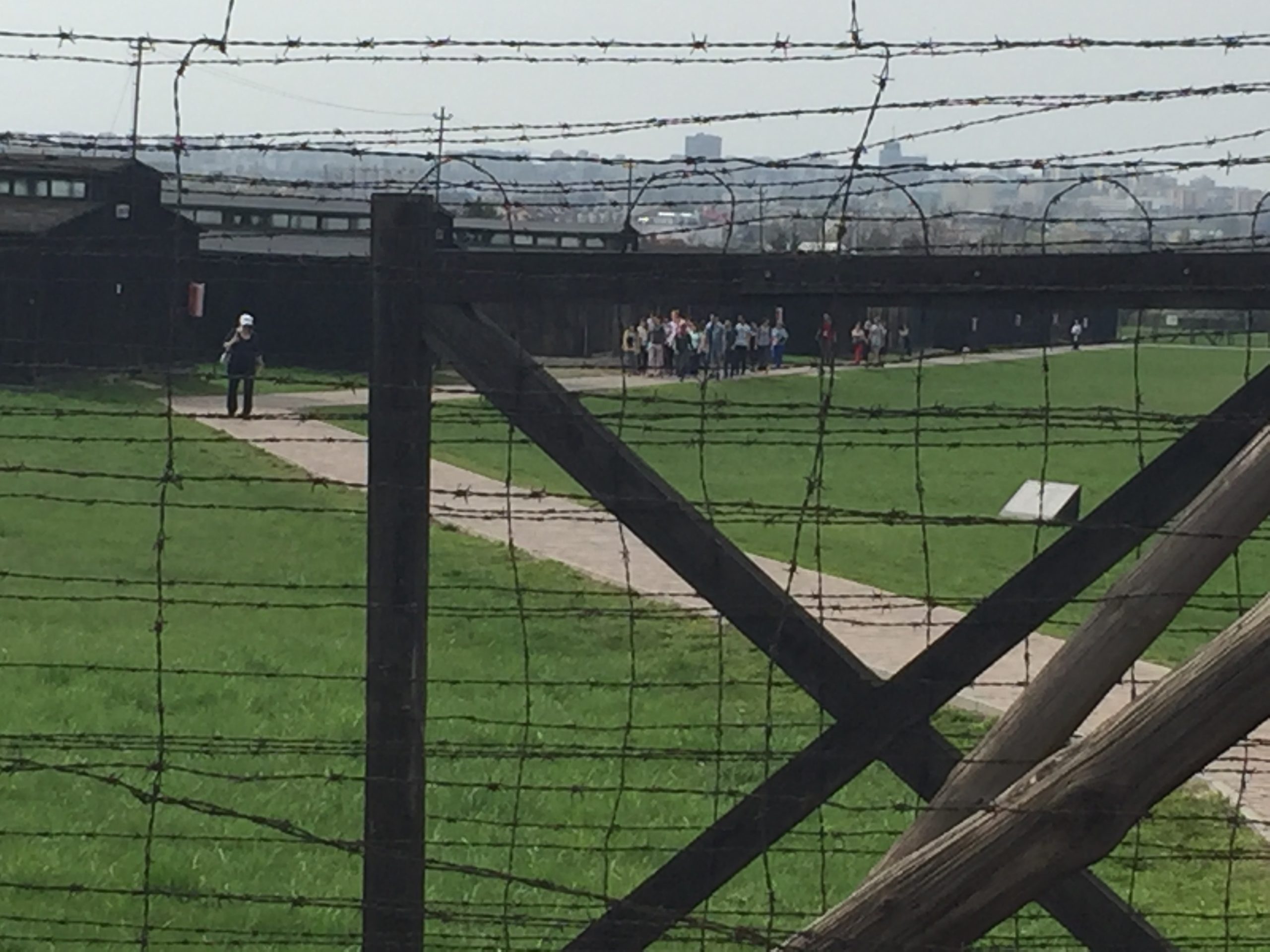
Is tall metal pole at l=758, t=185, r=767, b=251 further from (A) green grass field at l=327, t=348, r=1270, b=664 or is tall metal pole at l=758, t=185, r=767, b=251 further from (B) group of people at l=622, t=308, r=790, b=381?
(B) group of people at l=622, t=308, r=790, b=381

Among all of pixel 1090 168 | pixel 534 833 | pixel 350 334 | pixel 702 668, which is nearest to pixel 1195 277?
pixel 1090 168

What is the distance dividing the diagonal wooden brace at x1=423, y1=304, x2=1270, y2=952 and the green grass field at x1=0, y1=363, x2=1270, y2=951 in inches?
7.4

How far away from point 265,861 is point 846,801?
251cm

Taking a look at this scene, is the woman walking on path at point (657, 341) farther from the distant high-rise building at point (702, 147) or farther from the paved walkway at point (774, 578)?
the distant high-rise building at point (702, 147)

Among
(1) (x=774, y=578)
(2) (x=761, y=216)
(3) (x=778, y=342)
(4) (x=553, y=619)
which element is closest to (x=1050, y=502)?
(1) (x=774, y=578)

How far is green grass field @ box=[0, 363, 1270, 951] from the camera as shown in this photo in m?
5.48

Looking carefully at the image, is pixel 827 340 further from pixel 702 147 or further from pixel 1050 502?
pixel 1050 502

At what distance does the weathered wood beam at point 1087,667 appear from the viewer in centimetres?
385

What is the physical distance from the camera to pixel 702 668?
37.2 feet

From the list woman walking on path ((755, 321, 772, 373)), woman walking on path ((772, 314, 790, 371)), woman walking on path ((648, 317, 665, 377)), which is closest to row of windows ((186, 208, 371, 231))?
woman walking on path ((648, 317, 665, 377))

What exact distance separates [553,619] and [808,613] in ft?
26.1

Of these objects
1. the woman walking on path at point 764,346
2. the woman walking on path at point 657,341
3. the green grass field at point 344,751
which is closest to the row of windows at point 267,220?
the woman walking on path at point 657,341

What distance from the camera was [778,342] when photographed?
1720 inches

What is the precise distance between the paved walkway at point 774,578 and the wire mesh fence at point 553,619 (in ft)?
0.23
